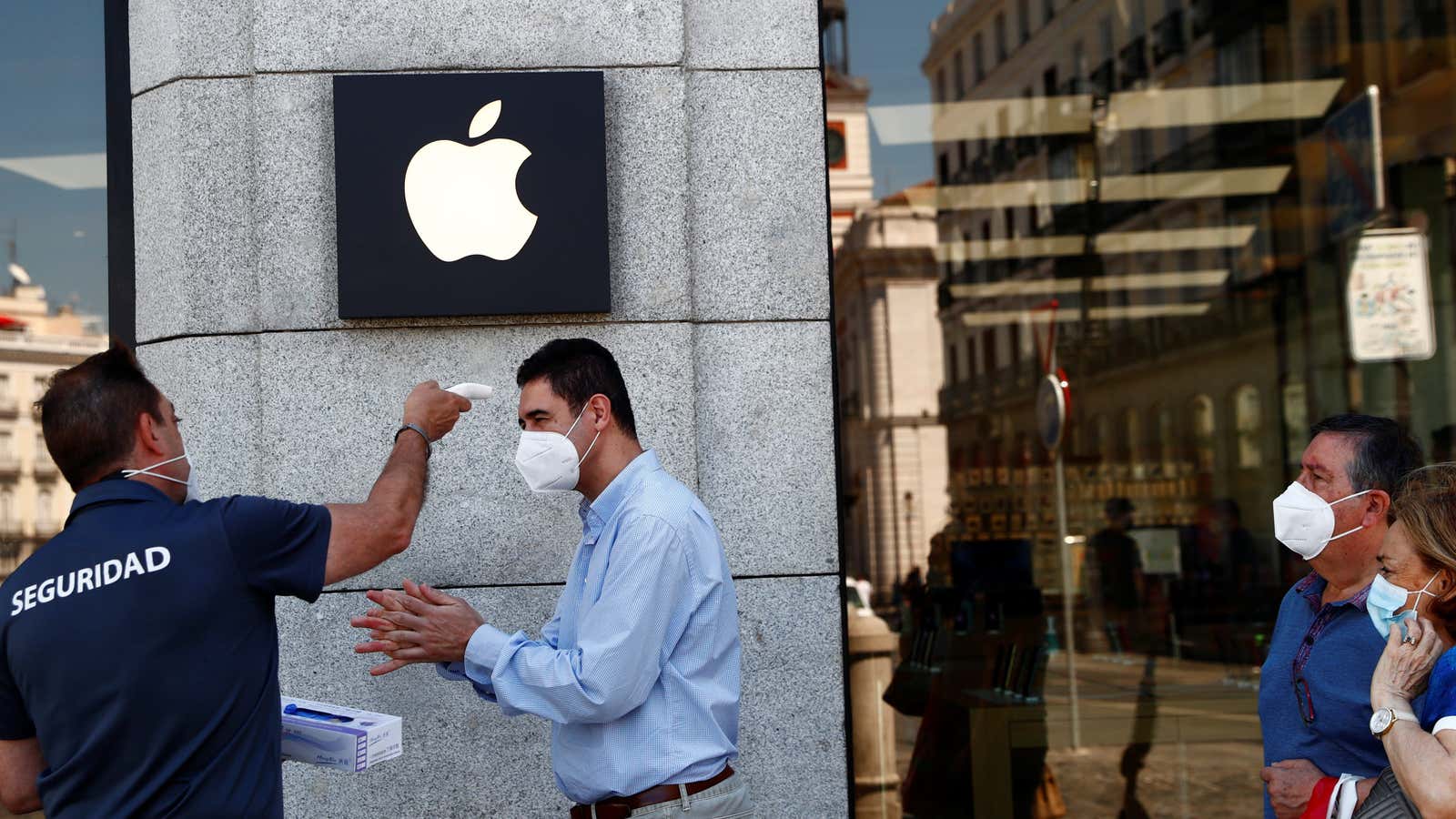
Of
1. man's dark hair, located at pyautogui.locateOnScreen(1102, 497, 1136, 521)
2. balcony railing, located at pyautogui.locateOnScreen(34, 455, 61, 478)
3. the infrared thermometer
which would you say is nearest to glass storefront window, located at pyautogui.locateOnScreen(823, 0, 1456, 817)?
man's dark hair, located at pyautogui.locateOnScreen(1102, 497, 1136, 521)

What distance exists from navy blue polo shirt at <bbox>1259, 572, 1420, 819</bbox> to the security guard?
2003 millimetres

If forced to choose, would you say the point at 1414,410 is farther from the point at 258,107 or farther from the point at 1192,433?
the point at 258,107

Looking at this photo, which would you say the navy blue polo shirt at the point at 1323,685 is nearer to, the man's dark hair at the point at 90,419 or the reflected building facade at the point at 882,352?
the reflected building facade at the point at 882,352

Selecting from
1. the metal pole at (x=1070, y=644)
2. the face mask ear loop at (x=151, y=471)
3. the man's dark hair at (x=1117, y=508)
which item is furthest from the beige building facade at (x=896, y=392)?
the man's dark hair at (x=1117, y=508)

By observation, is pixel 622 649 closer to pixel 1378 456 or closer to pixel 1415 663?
pixel 1415 663

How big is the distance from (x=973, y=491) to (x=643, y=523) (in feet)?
58.4

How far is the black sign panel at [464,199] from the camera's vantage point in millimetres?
4145

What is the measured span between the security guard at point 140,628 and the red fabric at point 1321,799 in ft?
6.48

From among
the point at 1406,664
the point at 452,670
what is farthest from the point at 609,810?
the point at 1406,664

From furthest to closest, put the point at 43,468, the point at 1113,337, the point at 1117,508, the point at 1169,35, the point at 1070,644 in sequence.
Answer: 1. the point at 1113,337
2. the point at 1117,508
3. the point at 1169,35
4. the point at 1070,644
5. the point at 43,468

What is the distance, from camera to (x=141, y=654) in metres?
2.52

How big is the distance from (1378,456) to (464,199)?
101 inches

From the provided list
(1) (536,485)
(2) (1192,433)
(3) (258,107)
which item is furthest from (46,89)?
(2) (1192,433)

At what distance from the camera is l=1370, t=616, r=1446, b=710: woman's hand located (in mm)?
2535
